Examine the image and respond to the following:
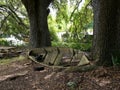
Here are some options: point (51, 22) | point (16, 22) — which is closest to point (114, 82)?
point (16, 22)

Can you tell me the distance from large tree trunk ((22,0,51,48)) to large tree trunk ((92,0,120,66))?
4220mm

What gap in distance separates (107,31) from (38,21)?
4.57 m

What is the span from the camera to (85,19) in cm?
1550

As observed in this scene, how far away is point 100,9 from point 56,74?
189 centimetres

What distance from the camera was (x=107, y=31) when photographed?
5773 mm

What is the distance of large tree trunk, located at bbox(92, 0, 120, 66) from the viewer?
575cm

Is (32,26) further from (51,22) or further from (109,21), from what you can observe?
(51,22)

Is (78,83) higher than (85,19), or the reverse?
(85,19)

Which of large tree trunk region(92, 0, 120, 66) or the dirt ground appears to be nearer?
the dirt ground

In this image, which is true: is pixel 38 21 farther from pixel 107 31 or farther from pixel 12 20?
pixel 12 20

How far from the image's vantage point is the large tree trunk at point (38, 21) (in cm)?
965

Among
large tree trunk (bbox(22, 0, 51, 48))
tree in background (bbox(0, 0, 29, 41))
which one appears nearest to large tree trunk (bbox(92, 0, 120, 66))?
large tree trunk (bbox(22, 0, 51, 48))

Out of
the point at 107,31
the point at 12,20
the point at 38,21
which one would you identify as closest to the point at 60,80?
the point at 107,31

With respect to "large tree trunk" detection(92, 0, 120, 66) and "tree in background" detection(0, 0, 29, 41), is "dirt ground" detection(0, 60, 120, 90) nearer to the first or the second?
"large tree trunk" detection(92, 0, 120, 66)
